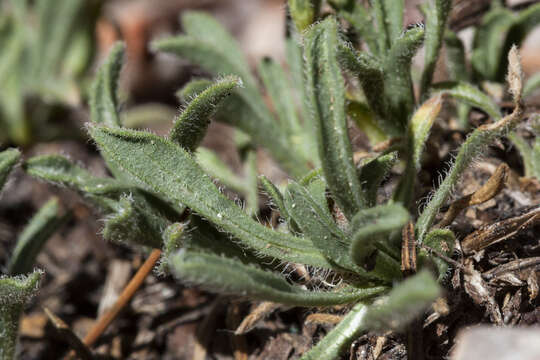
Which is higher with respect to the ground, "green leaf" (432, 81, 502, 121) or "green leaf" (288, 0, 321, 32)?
"green leaf" (288, 0, 321, 32)

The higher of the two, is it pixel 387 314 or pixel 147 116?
pixel 387 314

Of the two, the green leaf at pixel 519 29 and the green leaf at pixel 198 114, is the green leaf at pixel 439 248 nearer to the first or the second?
the green leaf at pixel 198 114

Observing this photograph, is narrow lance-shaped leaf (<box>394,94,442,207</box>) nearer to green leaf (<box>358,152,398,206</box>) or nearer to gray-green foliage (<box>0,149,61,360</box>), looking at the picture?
green leaf (<box>358,152,398,206</box>)

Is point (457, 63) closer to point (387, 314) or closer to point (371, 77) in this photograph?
point (371, 77)

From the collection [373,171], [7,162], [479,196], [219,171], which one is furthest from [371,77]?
[7,162]

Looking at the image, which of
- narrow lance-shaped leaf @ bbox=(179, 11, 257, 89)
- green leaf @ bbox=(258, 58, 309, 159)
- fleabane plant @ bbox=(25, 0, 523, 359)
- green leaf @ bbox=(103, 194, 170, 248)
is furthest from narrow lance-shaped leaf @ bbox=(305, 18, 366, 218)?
narrow lance-shaped leaf @ bbox=(179, 11, 257, 89)

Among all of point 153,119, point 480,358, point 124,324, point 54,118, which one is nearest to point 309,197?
point 480,358
